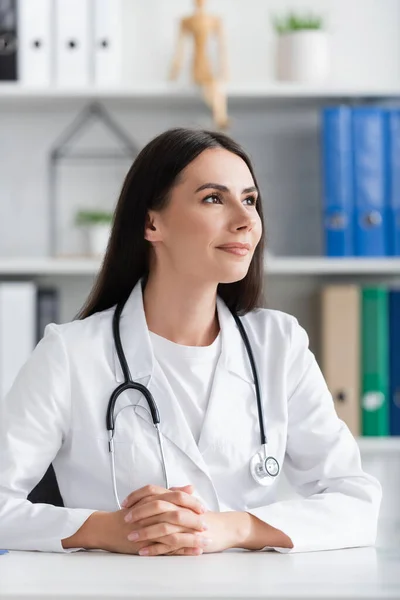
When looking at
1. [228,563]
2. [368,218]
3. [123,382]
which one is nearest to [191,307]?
[123,382]

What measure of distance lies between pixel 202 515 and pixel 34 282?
5.06 ft

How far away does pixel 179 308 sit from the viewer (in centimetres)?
152

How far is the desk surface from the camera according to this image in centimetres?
96

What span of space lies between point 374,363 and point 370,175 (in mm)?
487

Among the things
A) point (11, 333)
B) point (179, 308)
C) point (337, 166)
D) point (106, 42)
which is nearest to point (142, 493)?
point (179, 308)

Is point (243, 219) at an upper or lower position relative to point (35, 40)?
lower

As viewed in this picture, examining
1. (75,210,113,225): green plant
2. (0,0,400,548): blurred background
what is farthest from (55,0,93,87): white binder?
(75,210,113,225): green plant

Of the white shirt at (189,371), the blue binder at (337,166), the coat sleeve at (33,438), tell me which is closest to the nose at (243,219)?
the white shirt at (189,371)

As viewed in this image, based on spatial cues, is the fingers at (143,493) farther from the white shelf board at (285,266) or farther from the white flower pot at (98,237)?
the white flower pot at (98,237)

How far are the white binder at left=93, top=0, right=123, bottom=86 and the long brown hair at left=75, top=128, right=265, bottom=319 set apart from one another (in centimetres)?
95

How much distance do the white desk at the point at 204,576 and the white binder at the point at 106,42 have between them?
1.48 metres

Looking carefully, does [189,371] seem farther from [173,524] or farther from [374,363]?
[374,363]

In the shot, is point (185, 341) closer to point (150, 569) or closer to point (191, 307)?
point (191, 307)

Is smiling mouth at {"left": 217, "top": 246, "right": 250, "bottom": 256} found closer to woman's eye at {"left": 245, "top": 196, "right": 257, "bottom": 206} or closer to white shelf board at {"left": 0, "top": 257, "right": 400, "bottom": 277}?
woman's eye at {"left": 245, "top": 196, "right": 257, "bottom": 206}
